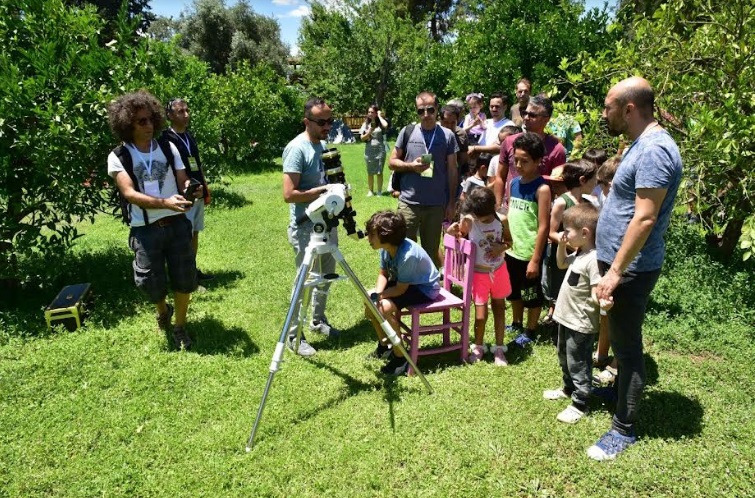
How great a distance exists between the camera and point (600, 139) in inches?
211

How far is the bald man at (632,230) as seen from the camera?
8.36ft

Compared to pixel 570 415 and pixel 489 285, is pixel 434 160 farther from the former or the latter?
pixel 570 415

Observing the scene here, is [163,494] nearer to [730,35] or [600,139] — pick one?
[600,139]

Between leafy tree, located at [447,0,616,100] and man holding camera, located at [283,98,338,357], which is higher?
leafy tree, located at [447,0,616,100]

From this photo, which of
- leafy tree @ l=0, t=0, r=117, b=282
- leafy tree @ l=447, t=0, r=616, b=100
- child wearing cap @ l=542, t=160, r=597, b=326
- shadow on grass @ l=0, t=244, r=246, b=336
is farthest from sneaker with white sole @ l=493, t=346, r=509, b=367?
leafy tree @ l=447, t=0, r=616, b=100

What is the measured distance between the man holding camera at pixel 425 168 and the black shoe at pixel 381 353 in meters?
1.18

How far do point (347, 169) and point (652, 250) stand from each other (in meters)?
12.9

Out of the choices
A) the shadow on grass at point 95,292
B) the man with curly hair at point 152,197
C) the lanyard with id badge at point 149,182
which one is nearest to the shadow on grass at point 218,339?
the man with curly hair at point 152,197

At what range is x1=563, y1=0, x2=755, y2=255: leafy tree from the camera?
415 cm

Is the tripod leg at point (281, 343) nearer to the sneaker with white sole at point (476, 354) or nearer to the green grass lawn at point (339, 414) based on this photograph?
the green grass lawn at point (339, 414)

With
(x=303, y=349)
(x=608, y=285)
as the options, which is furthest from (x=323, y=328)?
(x=608, y=285)

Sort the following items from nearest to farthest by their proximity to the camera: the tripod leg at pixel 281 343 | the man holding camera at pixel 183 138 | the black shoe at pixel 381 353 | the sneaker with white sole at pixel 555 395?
the tripod leg at pixel 281 343
the sneaker with white sole at pixel 555 395
the black shoe at pixel 381 353
the man holding camera at pixel 183 138

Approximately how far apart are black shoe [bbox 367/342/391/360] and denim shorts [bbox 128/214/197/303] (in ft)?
5.54

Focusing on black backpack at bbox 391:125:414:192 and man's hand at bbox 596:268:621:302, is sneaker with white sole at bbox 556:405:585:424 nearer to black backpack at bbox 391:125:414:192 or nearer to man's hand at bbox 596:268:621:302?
man's hand at bbox 596:268:621:302
